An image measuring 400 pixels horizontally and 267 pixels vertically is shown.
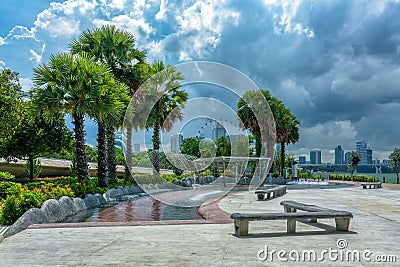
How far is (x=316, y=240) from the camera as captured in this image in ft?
23.1

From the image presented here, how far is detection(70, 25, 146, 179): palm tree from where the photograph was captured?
2383 cm

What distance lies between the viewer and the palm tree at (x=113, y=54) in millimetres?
23828

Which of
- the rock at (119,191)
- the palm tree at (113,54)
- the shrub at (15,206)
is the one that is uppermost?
the palm tree at (113,54)

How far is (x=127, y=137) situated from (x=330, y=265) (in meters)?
21.4

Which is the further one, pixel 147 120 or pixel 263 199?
Answer: pixel 147 120

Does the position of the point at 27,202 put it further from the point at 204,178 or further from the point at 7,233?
the point at 204,178

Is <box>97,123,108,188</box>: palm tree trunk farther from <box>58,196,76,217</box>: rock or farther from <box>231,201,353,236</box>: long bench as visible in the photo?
<box>231,201,353,236</box>: long bench

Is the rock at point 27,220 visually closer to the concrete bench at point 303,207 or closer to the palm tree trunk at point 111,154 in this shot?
the concrete bench at point 303,207

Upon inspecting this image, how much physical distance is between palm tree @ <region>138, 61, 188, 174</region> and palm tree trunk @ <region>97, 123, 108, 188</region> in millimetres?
4997

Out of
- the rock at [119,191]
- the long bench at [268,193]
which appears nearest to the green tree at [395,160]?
the long bench at [268,193]

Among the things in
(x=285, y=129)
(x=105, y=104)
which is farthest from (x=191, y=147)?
(x=105, y=104)

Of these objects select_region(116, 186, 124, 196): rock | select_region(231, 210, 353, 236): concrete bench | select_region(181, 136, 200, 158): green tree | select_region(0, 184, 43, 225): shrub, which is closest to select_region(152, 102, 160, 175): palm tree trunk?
select_region(116, 186, 124, 196): rock

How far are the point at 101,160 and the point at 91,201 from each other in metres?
6.11

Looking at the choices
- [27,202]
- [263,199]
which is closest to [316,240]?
[27,202]
